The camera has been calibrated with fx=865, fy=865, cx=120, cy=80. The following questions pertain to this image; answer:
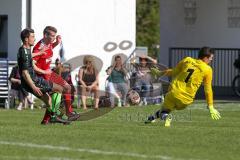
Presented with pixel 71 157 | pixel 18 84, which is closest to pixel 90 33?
pixel 18 84

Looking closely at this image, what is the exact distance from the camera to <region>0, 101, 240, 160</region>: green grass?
36.5 feet

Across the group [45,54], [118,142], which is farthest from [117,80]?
[118,142]

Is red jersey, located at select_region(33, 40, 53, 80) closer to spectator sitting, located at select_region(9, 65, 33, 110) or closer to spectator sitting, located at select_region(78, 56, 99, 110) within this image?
spectator sitting, located at select_region(9, 65, 33, 110)

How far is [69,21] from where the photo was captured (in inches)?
1147

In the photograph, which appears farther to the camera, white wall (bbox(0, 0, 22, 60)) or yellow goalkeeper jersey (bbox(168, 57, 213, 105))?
white wall (bbox(0, 0, 22, 60))

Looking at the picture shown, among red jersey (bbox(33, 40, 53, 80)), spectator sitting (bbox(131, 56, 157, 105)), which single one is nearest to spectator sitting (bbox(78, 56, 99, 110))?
spectator sitting (bbox(131, 56, 157, 105))

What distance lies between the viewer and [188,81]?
635 inches

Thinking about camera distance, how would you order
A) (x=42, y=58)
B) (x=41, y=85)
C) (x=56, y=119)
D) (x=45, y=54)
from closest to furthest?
(x=41, y=85)
(x=56, y=119)
(x=45, y=54)
(x=42, y=58)

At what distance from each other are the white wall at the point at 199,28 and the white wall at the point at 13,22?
809cm

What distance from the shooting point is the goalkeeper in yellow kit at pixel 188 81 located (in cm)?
1596

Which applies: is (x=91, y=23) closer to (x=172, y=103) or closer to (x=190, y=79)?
(x=172, y=103)

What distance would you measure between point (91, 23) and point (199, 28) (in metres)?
5.71

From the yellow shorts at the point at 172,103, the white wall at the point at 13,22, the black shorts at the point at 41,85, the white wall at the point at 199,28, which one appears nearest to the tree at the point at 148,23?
the white wall at the point at 199,28

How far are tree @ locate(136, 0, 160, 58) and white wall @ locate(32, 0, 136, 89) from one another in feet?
93.5
